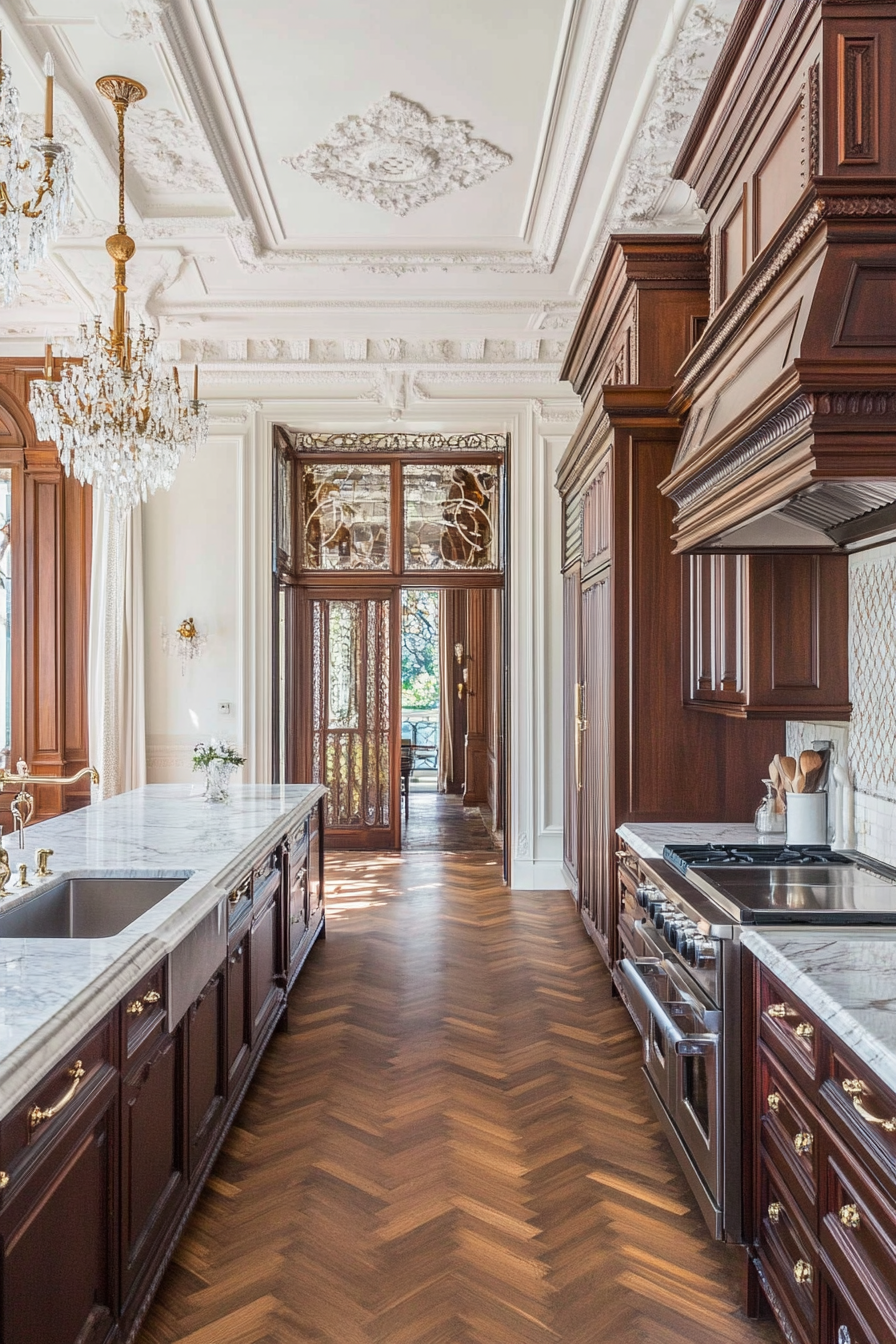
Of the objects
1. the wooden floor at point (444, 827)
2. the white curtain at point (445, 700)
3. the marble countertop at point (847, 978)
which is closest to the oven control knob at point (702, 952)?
the marble countertop at point (847, 978)

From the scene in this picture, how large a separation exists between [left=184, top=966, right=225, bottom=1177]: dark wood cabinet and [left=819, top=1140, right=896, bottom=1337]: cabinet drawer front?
1472 millimetres

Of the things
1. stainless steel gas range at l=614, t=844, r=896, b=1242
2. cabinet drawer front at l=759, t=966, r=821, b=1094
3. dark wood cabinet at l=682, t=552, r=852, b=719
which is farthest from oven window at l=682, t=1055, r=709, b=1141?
dark wood cabinet at l=682, t=552, r=852, b=719

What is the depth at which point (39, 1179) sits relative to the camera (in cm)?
143

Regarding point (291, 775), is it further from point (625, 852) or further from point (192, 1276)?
point (192, 1276)

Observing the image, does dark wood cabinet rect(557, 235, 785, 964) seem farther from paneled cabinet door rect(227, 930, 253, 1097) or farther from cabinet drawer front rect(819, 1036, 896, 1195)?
cabinet drawer front rect(819, 1036, 896, 1195)

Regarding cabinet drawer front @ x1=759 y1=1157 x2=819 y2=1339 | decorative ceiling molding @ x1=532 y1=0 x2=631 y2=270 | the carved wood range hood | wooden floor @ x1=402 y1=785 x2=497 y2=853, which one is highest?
decorative ceiling molding @ x1=532 y1=0 x2=631 y2=270

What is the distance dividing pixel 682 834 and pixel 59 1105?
7.80ft

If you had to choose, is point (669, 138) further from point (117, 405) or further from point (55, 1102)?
point (55, 1102)

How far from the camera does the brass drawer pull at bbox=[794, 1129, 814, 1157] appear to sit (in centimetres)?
174

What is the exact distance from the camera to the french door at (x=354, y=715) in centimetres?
738

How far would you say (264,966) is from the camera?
335 cm

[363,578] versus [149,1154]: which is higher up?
[363,578]

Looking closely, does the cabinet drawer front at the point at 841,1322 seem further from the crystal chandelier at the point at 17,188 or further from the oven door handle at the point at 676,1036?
the crystal chandelier at the point at 17,188

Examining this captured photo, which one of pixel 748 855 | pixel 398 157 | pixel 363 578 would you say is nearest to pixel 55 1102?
pixel 748 855
